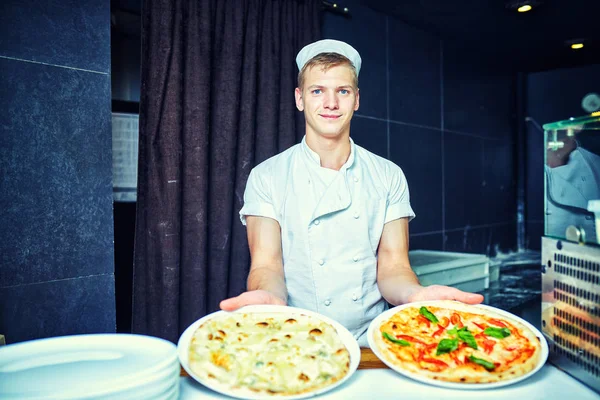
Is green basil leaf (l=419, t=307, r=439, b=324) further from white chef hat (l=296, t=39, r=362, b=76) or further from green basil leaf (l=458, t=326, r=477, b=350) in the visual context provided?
white chef hat (l=296, t=39, r=362, b=76)

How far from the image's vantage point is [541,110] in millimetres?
5105

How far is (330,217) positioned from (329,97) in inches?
18.4

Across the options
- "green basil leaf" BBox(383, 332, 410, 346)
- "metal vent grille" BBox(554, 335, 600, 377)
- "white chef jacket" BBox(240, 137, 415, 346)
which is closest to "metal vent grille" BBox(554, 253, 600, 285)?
"metal vent grille" BBox(554, 335, 600, 377)

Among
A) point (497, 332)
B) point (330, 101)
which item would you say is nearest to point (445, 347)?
point (497, 332)

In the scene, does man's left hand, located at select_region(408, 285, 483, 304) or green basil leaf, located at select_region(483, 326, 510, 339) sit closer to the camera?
green basil leaf, located at select_region(483, 326, 510, 339)

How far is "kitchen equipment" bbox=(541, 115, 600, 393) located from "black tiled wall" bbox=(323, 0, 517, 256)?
7.13 ft

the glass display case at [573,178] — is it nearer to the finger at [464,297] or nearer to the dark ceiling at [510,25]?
the finger at [464,297]

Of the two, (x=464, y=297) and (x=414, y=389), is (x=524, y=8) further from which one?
(x=414, y=389)

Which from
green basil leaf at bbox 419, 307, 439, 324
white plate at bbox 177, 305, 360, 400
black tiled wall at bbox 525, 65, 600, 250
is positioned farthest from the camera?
black tiled wall at bbox 525, 65, 600, 250

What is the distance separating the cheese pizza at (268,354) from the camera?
88 cm

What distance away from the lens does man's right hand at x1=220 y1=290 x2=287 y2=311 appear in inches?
43.7

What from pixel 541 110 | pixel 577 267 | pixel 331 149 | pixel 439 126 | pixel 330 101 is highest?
pixel 541 110

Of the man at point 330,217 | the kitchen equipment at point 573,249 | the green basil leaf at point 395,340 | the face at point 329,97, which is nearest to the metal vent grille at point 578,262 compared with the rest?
the kitchen equipment at point 573,249

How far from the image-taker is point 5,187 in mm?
1682
